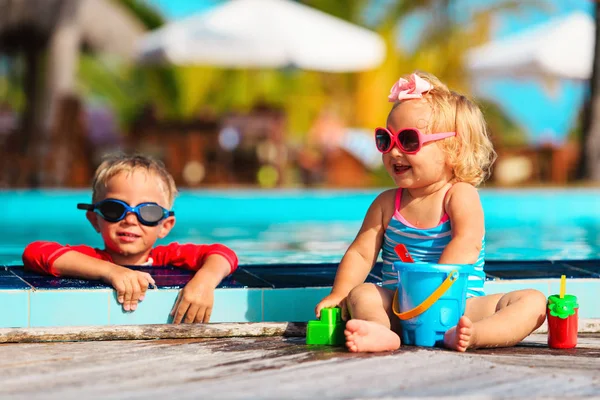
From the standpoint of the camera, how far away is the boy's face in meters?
4.14

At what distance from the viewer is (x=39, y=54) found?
1603 cm

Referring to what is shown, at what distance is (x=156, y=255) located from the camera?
173 inches

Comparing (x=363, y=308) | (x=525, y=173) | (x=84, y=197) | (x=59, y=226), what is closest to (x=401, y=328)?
(x=363, y=308)

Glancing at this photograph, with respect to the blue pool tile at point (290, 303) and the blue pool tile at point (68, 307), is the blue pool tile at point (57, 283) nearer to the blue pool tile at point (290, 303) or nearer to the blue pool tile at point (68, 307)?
the blue pool tile at point (68, 307)

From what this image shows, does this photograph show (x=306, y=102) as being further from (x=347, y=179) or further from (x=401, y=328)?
(x=401, y=328)

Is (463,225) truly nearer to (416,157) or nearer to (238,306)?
(416,157)

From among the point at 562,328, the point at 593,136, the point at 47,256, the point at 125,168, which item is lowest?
the point at 562,328

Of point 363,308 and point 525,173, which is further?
point 525,173

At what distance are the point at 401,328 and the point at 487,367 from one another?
23.2 inches

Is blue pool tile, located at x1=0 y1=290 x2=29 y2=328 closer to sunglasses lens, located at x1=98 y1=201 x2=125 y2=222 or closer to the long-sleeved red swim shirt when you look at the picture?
the long-sleeved red swim shirt

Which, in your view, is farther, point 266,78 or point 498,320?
point 266,78

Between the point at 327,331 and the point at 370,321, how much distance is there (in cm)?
17

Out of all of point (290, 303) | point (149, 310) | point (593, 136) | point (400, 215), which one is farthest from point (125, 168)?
point (593, 136)

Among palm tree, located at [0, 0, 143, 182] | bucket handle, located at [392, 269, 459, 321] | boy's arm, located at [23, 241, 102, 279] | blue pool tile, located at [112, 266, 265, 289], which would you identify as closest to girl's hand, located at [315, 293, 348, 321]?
bucket handle, located at [392, 269, 459, 321]
